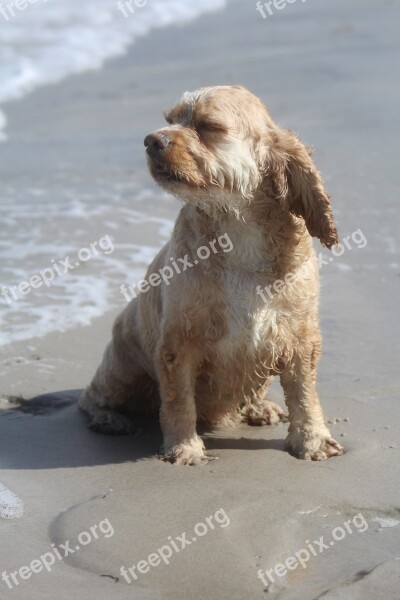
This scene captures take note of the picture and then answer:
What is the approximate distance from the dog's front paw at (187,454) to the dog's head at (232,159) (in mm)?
1104

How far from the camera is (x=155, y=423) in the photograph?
5562 millimetres

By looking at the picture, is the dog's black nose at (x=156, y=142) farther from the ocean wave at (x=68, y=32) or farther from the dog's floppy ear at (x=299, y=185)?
the ocean wave at (x=68, y=32)

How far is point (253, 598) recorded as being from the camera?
141 inches

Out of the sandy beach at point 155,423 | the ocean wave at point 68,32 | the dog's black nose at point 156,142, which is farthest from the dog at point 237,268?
the ocean wave at point 68,32

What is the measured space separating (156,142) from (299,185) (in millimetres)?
698

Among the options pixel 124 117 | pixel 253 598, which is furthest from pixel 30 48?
pixel 253 598

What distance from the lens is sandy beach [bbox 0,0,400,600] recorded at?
151 inches

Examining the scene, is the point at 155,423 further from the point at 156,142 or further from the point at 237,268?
the point at 156,142

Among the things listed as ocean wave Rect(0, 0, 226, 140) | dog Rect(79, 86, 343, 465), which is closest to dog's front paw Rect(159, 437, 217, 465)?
dog Rect(79, 86, 343, 465)

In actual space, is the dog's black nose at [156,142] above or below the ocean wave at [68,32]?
below

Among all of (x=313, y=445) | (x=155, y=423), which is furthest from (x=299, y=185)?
(x=155, y=423)

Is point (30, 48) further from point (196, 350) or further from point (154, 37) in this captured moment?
point (196, 350)

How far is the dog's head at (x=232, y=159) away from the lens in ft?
14.9

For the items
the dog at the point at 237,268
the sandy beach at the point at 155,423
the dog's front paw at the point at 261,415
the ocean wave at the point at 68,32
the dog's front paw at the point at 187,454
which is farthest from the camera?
the ocean wave at the point at 68,32
